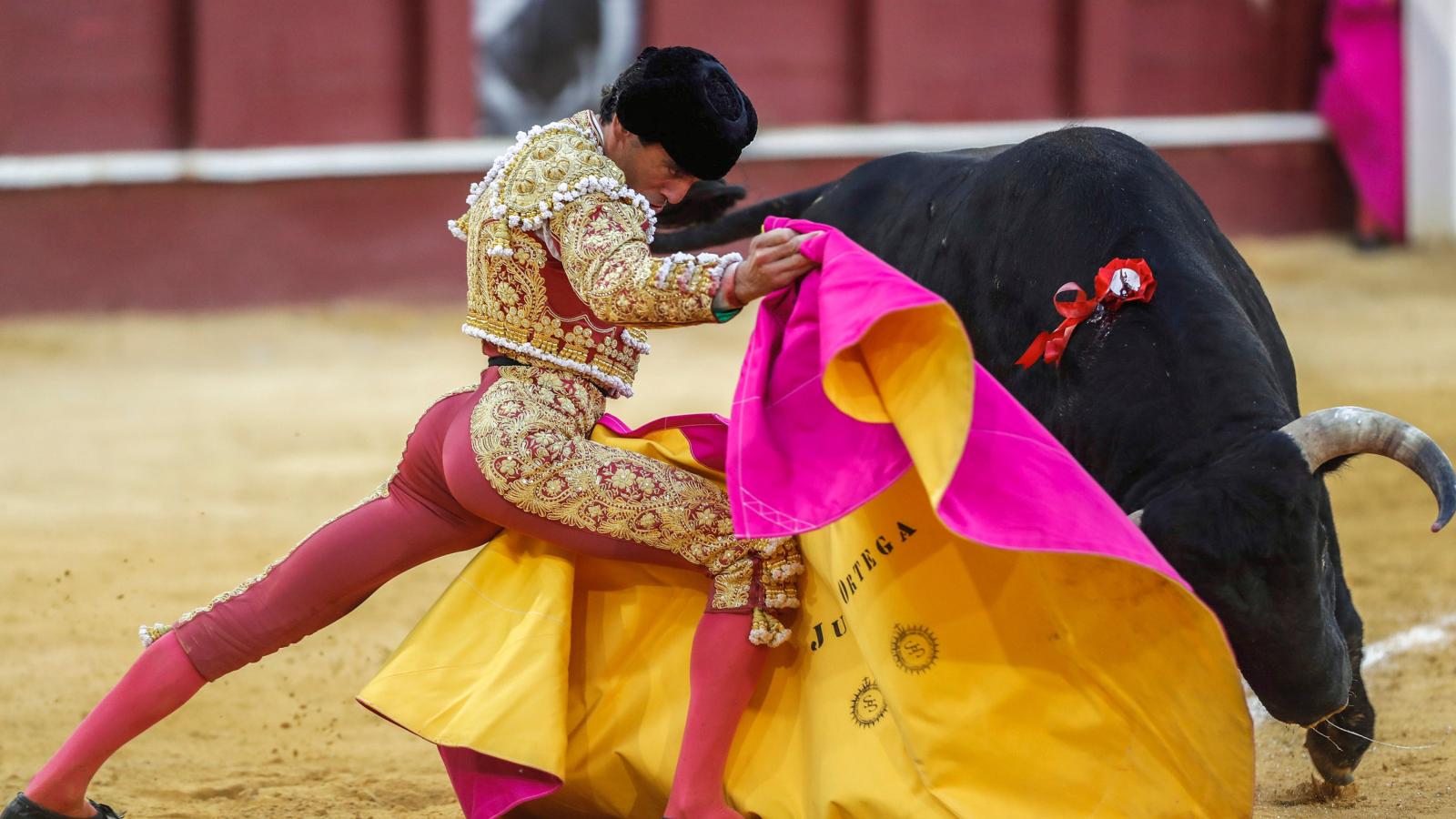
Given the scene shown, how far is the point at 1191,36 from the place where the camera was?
9125 mm

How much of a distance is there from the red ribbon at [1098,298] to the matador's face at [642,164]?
2.10ft

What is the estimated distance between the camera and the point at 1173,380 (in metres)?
2.37

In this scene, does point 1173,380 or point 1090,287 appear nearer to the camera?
point 1173,380

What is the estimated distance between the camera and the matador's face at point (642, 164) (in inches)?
86.0

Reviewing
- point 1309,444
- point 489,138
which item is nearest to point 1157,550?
point 1309,444

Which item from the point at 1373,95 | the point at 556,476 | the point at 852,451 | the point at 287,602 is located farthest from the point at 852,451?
the point at 1373,95

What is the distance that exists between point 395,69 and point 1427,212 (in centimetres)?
530

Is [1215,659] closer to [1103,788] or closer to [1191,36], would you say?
[1103,788]

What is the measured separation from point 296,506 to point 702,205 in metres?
2.01

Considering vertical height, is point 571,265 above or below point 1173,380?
above

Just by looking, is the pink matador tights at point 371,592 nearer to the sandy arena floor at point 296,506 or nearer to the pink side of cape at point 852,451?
the pink side of cape at point 852,451

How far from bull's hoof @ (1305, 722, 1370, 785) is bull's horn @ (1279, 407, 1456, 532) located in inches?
25.8

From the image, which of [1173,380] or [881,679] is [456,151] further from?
[881,679]

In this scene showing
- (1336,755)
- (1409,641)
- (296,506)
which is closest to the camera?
(1336,755)
